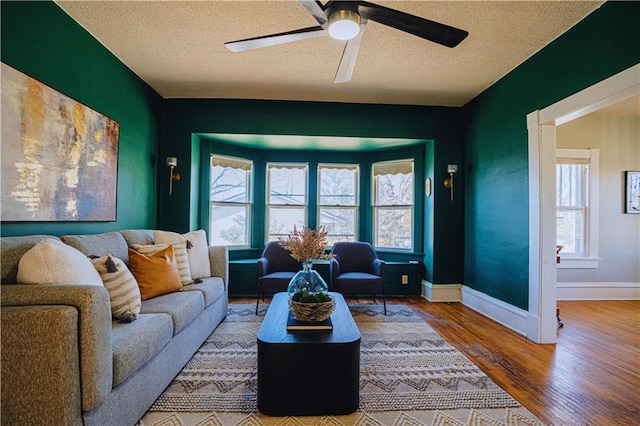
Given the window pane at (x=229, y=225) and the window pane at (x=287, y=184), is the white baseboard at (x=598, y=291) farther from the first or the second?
the window pane at (x=229, y=225)

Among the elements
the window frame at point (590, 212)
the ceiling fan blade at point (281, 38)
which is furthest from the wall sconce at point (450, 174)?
the ceiling fan blade at point (281, 38)

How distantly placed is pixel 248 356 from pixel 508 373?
2.01m

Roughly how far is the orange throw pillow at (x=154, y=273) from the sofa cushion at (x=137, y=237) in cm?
33

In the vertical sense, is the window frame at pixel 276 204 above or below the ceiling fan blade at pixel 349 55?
below

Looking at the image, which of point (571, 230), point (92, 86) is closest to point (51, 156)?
point (92, 86)

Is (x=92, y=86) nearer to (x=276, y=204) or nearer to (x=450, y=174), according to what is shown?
(x=276, y=204)

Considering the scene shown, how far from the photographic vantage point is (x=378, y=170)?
17.2 feet

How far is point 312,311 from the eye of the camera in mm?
2080

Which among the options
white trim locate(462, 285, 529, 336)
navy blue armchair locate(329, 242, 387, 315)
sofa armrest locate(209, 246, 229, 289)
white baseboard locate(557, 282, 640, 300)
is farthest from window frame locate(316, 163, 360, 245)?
white baseboard locate(557, 282, 640, 300)

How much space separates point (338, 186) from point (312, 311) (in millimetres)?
3424

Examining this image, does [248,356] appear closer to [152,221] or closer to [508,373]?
[508,373]

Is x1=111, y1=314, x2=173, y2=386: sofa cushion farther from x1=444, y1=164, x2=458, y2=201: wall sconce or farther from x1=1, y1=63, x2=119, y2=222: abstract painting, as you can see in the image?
x1=444, y1=164, x2=458, y2=201: wall sconce

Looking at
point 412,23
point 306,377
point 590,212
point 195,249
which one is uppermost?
point 412,23

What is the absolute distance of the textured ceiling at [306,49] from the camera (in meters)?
2.45
